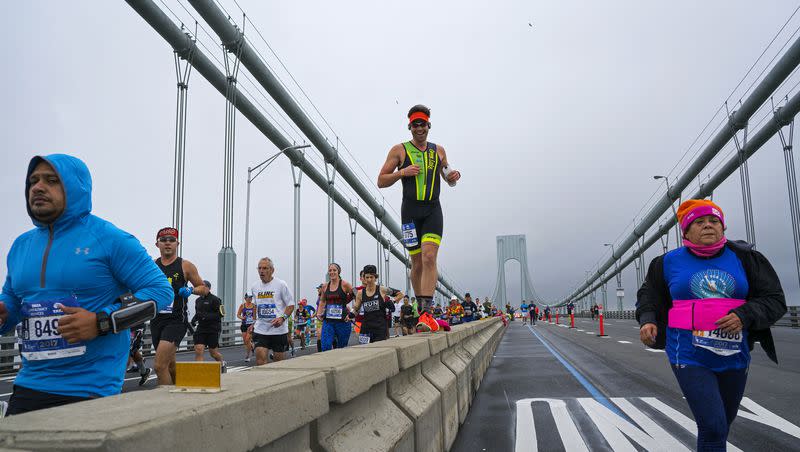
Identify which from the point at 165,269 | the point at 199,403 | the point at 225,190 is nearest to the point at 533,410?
the point at 165,269

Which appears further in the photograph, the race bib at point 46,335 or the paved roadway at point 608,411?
the paved roadway at point 608,411

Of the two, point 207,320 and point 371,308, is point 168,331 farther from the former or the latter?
point 371,308

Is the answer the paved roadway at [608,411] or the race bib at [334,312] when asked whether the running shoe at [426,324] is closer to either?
the paved roadway at [608,411]

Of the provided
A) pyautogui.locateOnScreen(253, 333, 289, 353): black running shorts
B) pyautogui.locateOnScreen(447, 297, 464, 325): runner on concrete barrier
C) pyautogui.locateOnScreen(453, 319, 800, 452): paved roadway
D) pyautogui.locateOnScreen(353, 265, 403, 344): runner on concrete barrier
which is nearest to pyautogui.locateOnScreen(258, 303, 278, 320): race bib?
pyautogui.locateOnScreen(253, 333, 289, 353): black running shorts

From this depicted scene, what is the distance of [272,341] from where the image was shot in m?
7.98

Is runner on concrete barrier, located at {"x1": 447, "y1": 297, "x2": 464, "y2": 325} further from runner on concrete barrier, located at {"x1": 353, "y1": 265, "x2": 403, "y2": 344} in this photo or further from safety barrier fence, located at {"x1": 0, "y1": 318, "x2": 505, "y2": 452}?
safety barrier fence, located at {"x1": 0, "y1": 318, "x2": 505, "y2": 452}

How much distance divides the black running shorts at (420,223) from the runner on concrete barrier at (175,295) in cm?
228

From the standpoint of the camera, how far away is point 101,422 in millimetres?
964

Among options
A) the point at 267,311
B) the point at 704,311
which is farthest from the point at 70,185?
the point at 267,311

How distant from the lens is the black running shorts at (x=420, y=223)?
5309mm

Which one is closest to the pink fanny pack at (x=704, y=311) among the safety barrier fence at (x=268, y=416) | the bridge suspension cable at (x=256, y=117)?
the safety barrier fence at (x=268, y=416)

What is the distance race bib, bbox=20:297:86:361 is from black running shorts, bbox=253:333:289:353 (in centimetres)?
568

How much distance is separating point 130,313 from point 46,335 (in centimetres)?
32

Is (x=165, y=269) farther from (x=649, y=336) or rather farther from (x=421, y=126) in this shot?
(x=649, y=336)
